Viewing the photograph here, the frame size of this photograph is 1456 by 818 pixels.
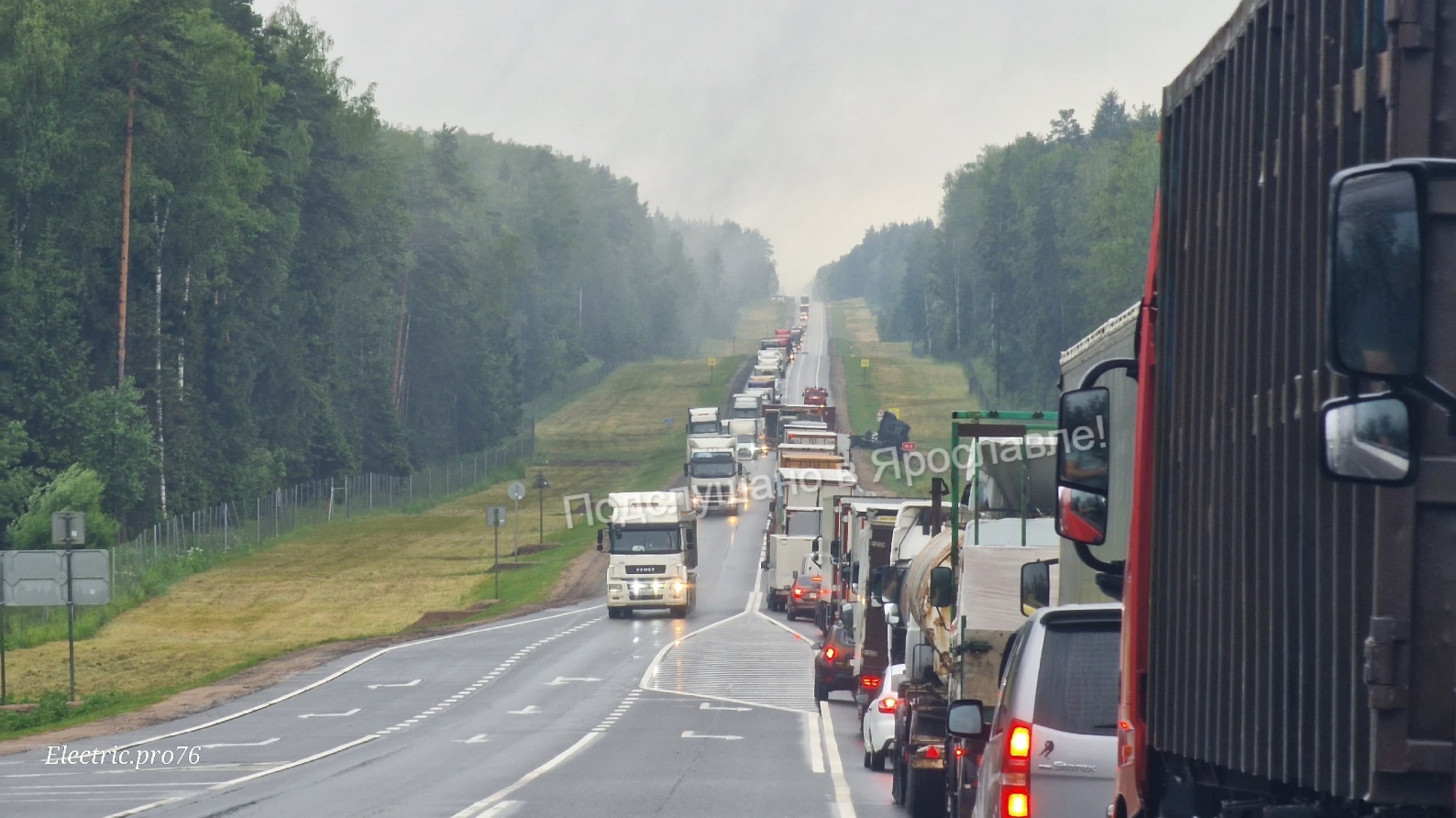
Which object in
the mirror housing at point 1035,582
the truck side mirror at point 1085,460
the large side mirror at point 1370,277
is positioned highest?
the large side mirror at point 1370,277

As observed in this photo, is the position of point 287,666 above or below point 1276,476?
below

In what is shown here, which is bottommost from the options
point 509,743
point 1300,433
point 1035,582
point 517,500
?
point 509,743

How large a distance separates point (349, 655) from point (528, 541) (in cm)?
2988

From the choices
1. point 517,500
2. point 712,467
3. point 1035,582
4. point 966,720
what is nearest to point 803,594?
point 517,500

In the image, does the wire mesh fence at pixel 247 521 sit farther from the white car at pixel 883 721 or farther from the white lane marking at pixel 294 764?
→ the white car at pixel 883 721

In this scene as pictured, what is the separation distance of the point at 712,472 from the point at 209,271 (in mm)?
22288

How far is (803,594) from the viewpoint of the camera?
47.1 m

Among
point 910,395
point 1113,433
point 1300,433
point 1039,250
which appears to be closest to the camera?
point 1300,433

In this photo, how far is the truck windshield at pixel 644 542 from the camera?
4744 cm

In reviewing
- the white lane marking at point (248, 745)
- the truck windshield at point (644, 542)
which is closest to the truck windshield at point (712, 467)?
the truck windshield at point (644, 542)

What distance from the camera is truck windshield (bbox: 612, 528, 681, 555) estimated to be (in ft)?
156

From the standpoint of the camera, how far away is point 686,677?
→ 3478cm

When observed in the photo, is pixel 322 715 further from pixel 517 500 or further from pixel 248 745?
pixel 517 500

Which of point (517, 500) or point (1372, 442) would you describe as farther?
point (517, 500)
